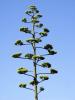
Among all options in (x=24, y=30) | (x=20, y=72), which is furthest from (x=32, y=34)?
(x=20, y=72)

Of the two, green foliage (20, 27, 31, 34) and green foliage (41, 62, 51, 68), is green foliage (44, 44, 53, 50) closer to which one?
green foliage (41, 62, 51, 68)

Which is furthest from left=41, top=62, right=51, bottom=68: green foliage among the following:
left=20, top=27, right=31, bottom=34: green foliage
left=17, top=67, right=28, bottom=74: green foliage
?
left=20, top=27, right=31, bottom=34: green foliage

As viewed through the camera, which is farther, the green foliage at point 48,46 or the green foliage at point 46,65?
the green foliage at point 48,46

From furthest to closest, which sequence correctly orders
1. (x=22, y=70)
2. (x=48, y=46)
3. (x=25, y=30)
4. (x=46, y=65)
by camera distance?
(x=48, y=46) → (x=25, y=30) → (x=46, y=65) → (x=22, y=70)

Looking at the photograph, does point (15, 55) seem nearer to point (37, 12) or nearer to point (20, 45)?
point (20, 45)

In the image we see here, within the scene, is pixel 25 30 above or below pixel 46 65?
above

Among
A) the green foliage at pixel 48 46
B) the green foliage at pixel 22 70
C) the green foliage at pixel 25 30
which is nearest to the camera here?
the green foliage at pixel 22 70

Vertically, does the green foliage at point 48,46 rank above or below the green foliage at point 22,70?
above

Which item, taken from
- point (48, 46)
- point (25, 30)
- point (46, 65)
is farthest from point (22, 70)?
point (25, 30)

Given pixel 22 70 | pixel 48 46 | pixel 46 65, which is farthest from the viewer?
pixel 48 46

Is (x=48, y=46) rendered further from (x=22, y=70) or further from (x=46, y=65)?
(x=22, y=70)

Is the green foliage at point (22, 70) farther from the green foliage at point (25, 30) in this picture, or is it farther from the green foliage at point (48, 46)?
the green foliage at point (25, 30)

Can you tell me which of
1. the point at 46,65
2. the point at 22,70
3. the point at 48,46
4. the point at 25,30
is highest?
the point at 25,30

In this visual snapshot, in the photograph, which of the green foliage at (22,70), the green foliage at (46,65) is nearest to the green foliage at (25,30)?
the green foliage at (46,65)
